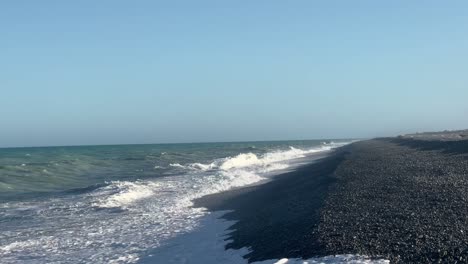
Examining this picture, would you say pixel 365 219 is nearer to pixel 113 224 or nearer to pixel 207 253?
pixel 207 253

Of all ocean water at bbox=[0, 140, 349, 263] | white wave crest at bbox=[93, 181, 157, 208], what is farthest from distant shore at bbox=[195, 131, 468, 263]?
white wave crest at bbox=[93, 181, 157, 208]

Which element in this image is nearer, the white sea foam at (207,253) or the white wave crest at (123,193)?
the white sea foam at (207,253)

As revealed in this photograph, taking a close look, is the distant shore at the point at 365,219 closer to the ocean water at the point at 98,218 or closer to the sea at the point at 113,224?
the sea at the point at 113,224

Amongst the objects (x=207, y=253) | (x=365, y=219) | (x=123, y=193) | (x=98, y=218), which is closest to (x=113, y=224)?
(x=98, y=218)

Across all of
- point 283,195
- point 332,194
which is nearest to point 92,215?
point 283,195

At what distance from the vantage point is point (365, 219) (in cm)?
1218

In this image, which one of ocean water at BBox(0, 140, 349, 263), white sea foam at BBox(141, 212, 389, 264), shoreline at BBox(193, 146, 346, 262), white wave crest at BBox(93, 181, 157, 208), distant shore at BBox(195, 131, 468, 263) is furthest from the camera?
white wave crest at BBox(93, 181, 157, 208)

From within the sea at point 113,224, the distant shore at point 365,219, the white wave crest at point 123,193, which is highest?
the distant shore at point 365,219

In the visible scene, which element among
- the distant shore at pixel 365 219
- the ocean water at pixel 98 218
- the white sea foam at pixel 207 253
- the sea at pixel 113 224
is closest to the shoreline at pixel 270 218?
the distant shore at pixel 365 219

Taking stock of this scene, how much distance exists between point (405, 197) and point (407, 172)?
25.5ft

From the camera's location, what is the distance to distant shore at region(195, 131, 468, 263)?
9398 millimetres

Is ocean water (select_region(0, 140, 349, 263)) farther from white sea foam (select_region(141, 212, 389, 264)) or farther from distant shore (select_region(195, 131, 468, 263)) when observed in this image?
distant shore (select_region(195, 131, 468, 263))

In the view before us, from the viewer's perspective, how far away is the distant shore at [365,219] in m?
9.40

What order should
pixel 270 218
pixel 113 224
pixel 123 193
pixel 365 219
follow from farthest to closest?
pixel 123 193 → pixel 113 224 → pixel 270 218 → pixel 365 219
